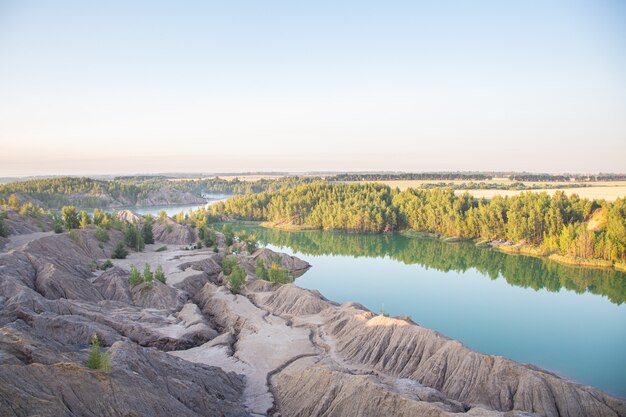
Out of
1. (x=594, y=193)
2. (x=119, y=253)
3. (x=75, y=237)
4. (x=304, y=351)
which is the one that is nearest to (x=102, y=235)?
(x=119, y=253)

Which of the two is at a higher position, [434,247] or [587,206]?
[587,206]

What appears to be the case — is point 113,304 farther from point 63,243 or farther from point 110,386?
point 110,386

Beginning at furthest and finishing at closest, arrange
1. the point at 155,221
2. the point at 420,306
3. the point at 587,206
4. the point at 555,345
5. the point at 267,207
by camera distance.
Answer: the point at 267,207
the point at 155,221
the point at 587,206
the point at 420,306
the point at 555,345

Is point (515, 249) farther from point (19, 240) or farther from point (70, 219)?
point (19, 240)

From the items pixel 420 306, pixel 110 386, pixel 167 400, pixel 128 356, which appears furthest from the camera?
pixel 420 306

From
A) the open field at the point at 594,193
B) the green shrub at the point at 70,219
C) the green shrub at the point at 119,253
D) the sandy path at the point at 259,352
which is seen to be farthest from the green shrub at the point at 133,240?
the open field at the point at 594,193

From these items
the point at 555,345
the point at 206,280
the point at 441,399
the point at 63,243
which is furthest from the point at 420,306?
the point at 63,243
